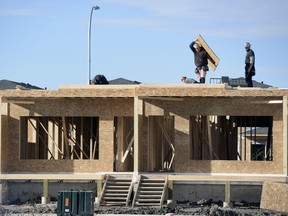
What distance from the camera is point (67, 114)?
43188 mm

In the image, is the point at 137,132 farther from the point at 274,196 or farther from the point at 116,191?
the point at 274,196

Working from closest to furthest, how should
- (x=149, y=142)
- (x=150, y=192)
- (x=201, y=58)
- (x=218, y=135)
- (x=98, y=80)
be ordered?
1. (x=150, y=192)
2. (x=149, y=142)
3. (x=201, y=58)
4. (x=98, y=80)
5. (x=218, y=135)

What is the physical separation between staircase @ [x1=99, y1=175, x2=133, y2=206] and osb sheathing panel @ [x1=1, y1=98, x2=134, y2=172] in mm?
1347

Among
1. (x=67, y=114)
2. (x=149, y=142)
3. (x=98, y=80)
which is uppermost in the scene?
(x=98, y=80)

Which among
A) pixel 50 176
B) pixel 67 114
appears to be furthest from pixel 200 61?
pixel 50 176

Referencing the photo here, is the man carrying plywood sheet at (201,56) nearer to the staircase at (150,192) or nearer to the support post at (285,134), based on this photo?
the support post at (285,134)

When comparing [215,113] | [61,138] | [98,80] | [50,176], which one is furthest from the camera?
[61,138]

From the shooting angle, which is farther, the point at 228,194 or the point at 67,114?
the point at 67,114

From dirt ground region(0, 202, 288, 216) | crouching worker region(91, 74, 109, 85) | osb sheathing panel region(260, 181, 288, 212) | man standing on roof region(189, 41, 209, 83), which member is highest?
man standing on roof region(189, 41, 209, 83)

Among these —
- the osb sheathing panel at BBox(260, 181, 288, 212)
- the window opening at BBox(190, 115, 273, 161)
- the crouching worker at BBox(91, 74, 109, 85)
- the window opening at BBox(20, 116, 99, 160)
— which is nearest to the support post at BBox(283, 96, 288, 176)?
the osb sheathing panel at BBox(260, 181, 288, 212)

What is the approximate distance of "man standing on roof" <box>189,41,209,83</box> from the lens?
43.5 meters

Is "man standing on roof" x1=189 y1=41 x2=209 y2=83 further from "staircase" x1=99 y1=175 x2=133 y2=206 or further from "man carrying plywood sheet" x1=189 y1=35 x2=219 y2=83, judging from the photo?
"staircase" x1=99 y1=175 x2=133 y2=206

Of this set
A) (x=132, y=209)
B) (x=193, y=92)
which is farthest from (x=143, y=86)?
(x=132, y=209)

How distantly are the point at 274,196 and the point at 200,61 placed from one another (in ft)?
22.4
